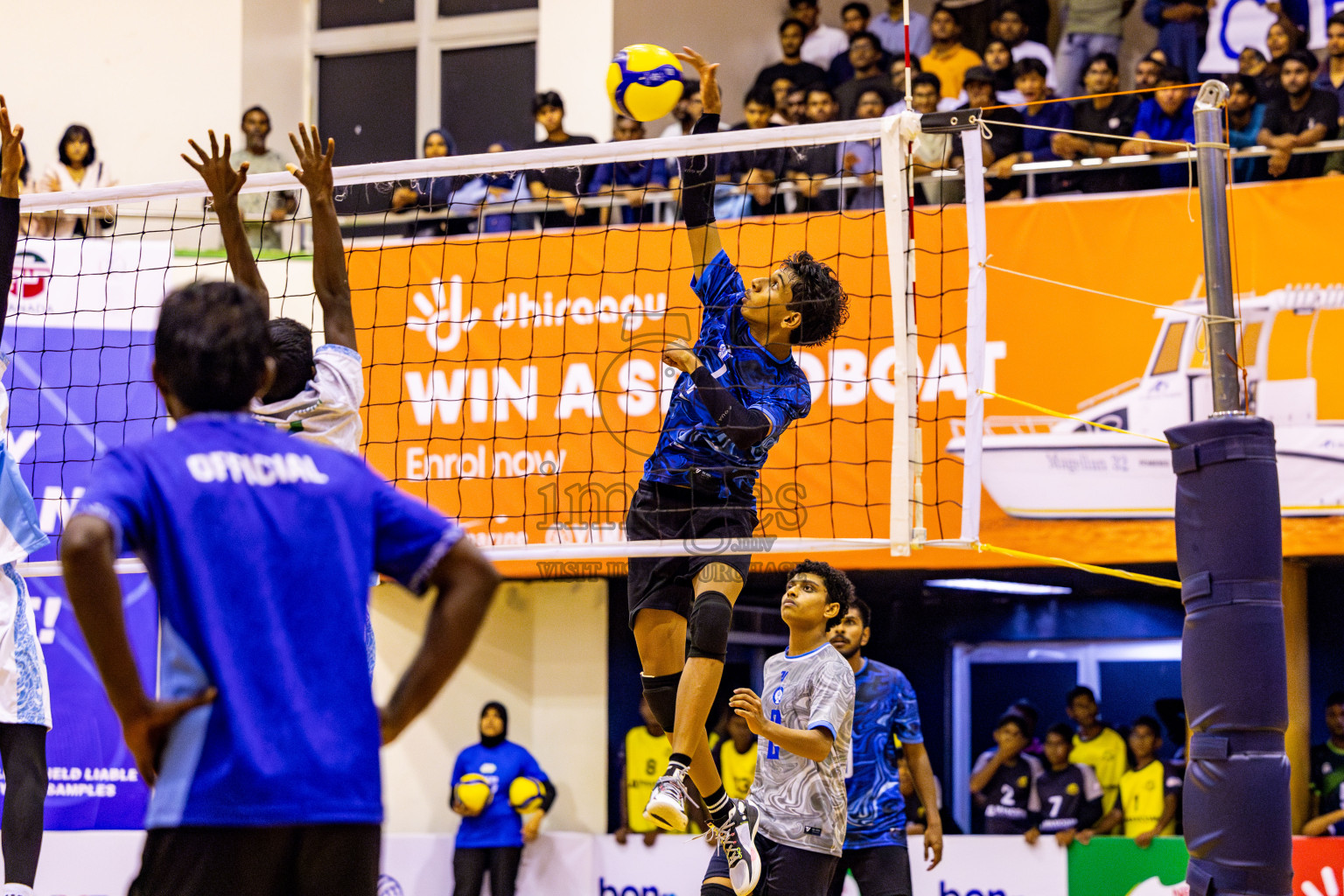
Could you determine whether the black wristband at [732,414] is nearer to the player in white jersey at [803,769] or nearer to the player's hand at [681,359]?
the player's hand at [681,359]

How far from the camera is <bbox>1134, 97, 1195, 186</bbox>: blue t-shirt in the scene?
10.4m

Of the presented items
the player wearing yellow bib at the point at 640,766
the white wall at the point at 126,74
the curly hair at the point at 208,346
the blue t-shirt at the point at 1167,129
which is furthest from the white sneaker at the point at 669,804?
the white wall at the point at 126,74

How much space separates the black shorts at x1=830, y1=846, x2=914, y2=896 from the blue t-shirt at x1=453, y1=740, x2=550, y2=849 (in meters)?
4.61

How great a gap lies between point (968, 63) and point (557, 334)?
13.9 feet

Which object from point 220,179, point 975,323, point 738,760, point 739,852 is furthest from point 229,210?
point 738,760

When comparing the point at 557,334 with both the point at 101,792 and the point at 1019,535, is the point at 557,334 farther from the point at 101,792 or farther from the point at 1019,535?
the point at 101,792

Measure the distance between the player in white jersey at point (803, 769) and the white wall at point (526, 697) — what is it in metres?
6.16

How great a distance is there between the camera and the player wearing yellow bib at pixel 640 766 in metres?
12.0

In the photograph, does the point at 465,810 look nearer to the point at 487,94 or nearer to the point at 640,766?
the point at 640,766

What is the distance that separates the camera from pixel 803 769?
6.33m

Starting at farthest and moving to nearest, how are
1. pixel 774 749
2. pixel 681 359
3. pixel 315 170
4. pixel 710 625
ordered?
pixel 774 749
pixel 710 625
pixel 681 359
pixel 315 170

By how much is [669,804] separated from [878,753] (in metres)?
2.23

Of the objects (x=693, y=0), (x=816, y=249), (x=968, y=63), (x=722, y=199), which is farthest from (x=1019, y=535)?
(x=693, y=0)

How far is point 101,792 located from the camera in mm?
11422
